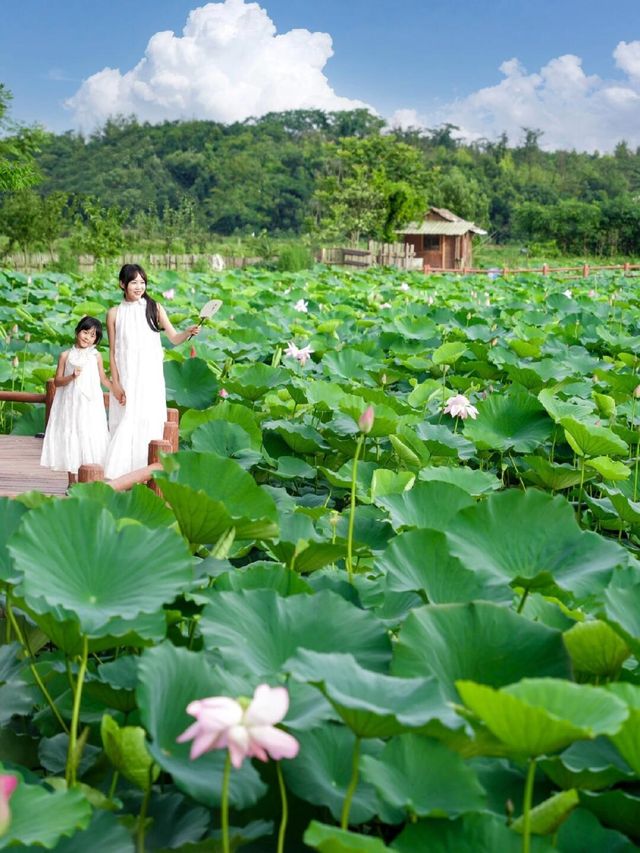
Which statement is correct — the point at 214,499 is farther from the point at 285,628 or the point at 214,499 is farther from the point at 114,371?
the point at 114,371

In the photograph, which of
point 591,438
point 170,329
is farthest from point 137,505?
point 170,329

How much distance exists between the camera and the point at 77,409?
3.15m

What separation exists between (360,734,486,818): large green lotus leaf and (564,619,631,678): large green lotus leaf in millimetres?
230

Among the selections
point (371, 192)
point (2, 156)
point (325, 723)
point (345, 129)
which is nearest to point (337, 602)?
point (325, 723)

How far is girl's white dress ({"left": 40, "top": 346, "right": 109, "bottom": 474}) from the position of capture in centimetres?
312

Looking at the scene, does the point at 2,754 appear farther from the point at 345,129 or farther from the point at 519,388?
the point at 345,129

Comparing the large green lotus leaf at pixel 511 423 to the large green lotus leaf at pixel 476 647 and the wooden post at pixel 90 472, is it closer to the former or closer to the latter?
the wooden post at pixel 90 472

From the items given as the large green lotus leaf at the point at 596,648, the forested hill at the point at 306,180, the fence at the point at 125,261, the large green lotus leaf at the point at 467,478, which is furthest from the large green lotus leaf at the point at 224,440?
the forested hill at the point at 306,180

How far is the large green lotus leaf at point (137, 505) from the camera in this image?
1319mm

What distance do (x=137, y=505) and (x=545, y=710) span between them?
74cm

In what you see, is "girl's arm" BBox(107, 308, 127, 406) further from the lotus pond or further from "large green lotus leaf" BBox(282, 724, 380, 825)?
"large green lotus leaf" BBox(282, 724, 380, 825)

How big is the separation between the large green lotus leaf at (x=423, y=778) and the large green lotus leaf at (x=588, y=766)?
96mm

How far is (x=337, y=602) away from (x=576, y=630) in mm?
255

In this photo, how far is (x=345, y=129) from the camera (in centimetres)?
6669
